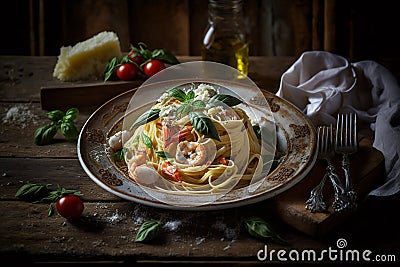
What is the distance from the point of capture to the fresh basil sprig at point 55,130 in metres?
2.79

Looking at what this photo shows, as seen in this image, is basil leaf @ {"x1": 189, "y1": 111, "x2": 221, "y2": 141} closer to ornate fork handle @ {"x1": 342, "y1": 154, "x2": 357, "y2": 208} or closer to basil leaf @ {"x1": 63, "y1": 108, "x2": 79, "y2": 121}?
ornate fork handle @ {"x1": 342, "y1": 154, "x2": 357, "y2": 208}

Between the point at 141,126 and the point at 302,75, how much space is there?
94 cm

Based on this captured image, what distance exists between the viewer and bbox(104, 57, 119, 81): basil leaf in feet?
10.6

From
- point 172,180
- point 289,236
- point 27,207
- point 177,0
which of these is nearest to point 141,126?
point 172,180

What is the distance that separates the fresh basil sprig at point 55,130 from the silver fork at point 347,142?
3.75ft

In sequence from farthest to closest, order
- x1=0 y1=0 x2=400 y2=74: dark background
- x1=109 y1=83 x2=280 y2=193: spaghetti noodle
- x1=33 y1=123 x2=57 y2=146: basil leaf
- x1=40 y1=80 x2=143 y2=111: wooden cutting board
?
x1=0 y1=0 x2=400 y2=74: dark background
x1=40 y1=80 x2=143 y2=111: wooden cutting board
x1=33 y1=123 x2=57 y2=146: basil leaf
x1=109 y1=83 x2=280 y2=193: spaghetti noodle

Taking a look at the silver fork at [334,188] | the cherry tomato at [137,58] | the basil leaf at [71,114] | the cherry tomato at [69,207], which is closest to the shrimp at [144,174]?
the cherry tomato at [69,207]

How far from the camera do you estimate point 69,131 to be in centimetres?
279

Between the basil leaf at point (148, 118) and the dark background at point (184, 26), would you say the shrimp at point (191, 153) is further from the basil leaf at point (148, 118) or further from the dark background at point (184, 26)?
the dark background at point (184, 26)

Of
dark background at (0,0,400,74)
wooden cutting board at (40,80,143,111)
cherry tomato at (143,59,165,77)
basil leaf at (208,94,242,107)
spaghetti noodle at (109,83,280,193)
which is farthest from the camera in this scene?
dark background at (0,0,400,74)

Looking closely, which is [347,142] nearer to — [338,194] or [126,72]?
[338,194]

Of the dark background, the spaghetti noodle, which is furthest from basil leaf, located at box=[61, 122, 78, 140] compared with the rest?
the dark background

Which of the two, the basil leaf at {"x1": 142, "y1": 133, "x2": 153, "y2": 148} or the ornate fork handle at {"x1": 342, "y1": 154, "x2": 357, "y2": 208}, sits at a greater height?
the basil leaf at {"x1": 142, "y1": 133, "x2": 153, "y2": 148}

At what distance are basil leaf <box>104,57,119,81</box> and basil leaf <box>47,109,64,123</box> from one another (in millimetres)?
402
